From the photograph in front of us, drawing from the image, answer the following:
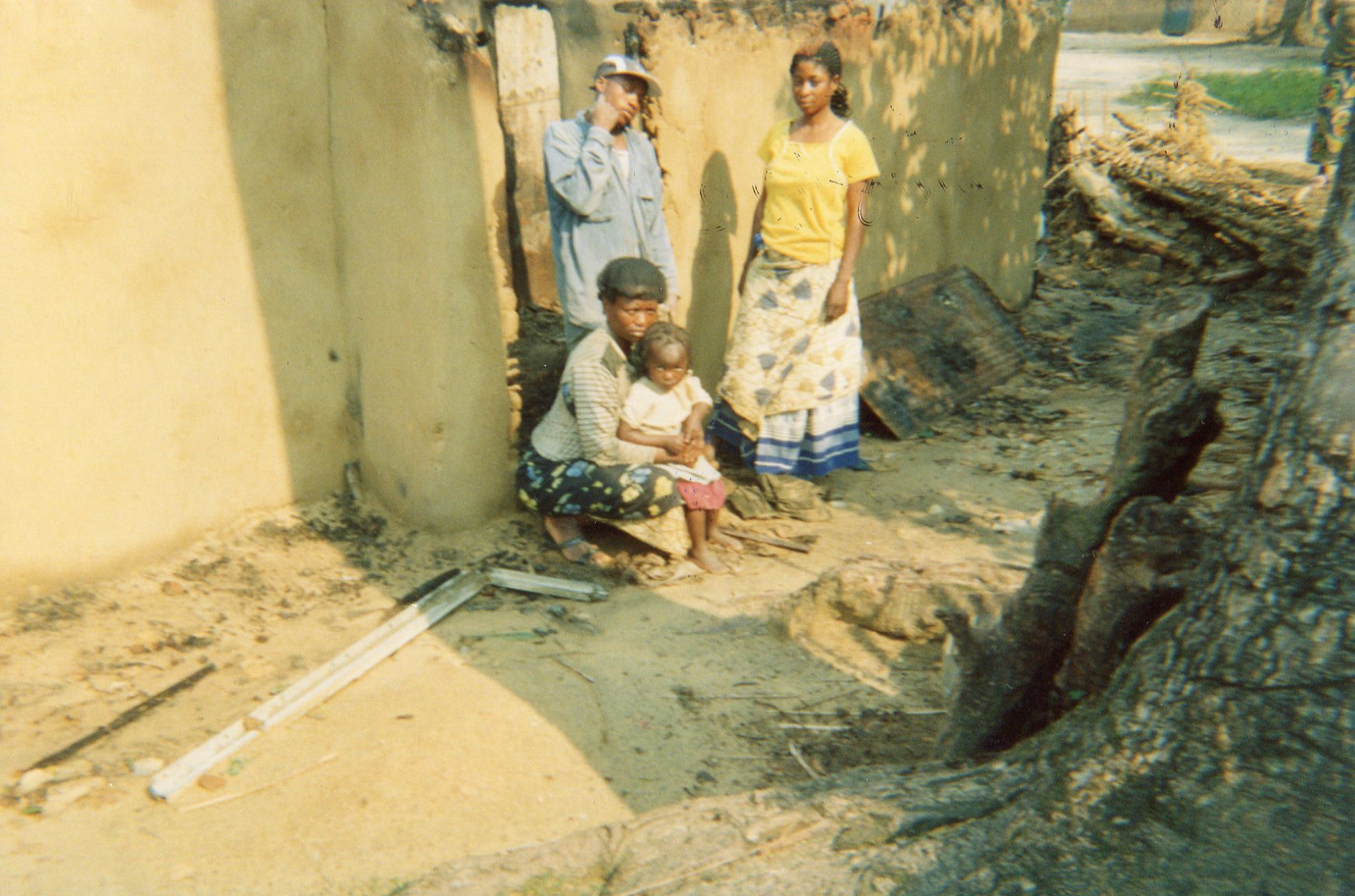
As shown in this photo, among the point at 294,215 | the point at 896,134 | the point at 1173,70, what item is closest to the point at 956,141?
the point at 896,134

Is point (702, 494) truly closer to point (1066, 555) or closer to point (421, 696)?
point (421, 696)

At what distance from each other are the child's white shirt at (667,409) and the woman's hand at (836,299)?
856 mm

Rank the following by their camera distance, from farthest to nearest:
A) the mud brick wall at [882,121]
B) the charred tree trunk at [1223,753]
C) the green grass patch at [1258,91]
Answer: the green grass patch at [1258,91] → the mud brick wall at [882,121] → the charred tree trunk at [1223,753]

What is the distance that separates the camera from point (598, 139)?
457 cm

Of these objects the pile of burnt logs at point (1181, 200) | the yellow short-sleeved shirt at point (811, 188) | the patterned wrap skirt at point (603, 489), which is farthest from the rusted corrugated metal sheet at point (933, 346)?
the patterned wrap skirt at point (603, 489)

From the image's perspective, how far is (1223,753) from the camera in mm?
1700

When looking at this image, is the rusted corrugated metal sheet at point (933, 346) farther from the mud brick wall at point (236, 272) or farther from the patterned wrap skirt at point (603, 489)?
the mud brick wall at point (236, 272)

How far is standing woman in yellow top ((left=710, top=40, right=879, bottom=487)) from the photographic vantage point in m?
5.07

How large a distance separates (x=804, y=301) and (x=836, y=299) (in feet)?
0.49

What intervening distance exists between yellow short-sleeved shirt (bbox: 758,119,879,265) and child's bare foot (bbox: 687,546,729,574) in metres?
1.45

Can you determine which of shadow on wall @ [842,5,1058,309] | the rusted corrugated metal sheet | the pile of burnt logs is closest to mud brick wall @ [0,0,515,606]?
the rusted corrugated metal sheet

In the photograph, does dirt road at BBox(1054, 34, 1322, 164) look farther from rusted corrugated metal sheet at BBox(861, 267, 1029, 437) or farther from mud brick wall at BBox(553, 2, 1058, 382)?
rusted corrugated metal sheet at BBox(861, 267, 1029, 437)

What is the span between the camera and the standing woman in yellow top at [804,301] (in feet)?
16.6

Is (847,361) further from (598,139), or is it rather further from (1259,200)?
(1259,200)
